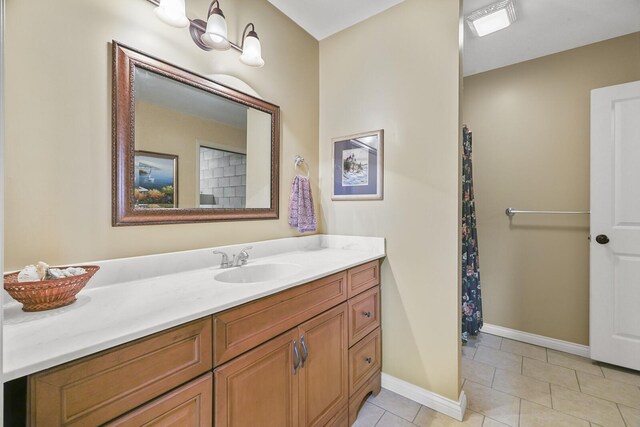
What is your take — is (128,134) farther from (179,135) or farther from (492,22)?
(492,22)

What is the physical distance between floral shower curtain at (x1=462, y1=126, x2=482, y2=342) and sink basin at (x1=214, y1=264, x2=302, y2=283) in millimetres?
1531

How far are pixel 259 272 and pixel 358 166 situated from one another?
102cm

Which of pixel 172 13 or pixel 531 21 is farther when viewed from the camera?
pixel 531 21

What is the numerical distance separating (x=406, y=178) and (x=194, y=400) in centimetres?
155

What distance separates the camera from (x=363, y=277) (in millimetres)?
1648

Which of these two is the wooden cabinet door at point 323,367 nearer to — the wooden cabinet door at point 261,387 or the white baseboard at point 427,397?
the wooden cabinet door at point 261,387

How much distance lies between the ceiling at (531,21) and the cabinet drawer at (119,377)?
2.04m

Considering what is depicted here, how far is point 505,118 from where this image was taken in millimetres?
2512

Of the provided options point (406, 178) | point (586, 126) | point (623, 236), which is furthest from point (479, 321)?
point (586, 126)

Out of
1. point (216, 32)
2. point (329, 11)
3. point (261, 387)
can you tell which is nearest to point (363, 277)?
point (261, 387)

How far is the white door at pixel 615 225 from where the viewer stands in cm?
190

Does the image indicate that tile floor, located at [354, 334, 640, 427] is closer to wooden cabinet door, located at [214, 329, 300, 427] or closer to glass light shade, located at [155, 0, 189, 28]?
wooden cabinet door, located at [214, 329, 300, 427]

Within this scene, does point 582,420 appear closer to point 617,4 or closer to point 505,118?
point 505,118

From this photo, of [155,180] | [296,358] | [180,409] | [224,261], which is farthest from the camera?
[224,261]
